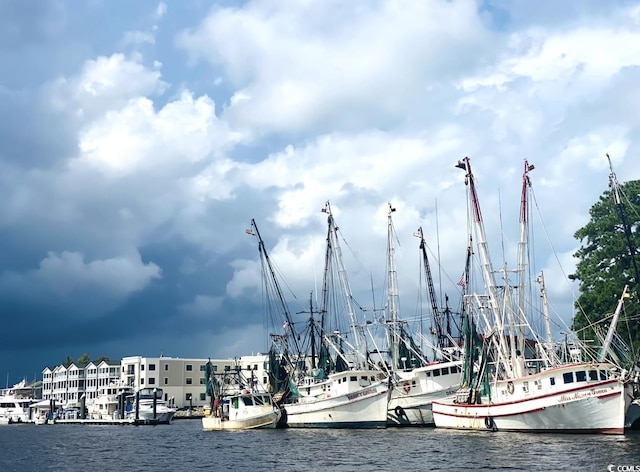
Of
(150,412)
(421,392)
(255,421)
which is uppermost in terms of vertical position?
(150,412)

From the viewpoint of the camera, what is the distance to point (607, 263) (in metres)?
86.6

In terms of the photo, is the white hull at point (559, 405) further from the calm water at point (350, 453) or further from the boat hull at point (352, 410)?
the boat hull at point (352, 410)

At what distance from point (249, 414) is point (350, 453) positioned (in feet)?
133

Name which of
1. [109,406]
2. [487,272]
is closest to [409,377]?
[487,272]

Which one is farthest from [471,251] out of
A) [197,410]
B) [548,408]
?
[197,410]

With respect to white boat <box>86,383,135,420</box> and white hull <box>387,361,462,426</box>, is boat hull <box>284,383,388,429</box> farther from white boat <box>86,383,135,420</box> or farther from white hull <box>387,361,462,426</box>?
white boat <box>86,383,135,420</box>

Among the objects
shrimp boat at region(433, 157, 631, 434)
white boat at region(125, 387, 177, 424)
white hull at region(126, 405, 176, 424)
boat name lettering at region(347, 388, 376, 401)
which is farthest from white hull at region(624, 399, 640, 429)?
white hull at region(126, 405, 176, 424)

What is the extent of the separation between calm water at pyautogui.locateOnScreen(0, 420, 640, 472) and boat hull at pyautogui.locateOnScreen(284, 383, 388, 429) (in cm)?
227

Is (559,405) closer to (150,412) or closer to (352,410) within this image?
(352,410)

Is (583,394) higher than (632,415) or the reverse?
higher

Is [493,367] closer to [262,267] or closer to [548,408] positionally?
[548,408]

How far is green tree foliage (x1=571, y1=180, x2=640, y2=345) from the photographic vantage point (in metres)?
80.8

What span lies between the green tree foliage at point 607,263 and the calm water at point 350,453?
836 inches

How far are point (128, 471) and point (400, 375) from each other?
48446 millimetres
